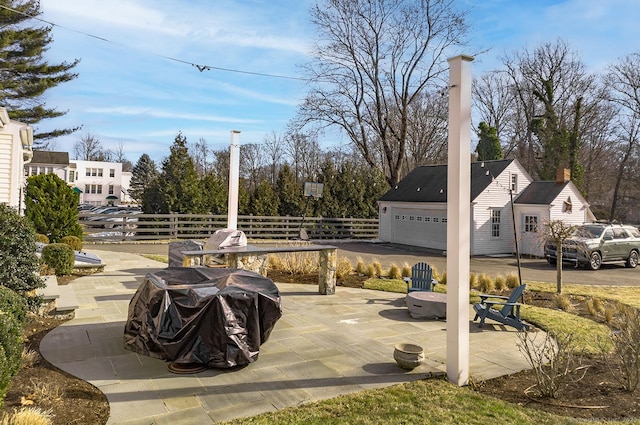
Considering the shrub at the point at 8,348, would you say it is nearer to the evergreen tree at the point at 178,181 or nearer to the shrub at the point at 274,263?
the shrub at the point at 274,263

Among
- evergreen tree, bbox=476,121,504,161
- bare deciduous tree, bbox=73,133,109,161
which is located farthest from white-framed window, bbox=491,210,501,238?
bare deciduous tree, bbox=73,133,109,161

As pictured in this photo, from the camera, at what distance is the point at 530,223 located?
1800 cm

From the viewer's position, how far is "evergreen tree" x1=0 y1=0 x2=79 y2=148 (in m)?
18.9

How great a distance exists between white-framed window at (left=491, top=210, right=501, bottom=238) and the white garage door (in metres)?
2.13

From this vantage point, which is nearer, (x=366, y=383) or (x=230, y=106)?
(x=366, y=383)

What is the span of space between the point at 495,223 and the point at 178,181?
15.0 meters

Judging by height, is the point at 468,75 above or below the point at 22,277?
above

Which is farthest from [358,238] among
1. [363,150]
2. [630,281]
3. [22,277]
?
[22,277]

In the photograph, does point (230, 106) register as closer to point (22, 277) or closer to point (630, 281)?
point (22, 277)

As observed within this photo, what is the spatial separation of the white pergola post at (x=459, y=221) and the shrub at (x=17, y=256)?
5604 millimetres

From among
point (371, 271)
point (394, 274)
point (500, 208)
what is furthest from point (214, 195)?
point (500, 208)

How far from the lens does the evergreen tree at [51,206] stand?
12570mm

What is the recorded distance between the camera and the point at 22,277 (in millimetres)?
5672

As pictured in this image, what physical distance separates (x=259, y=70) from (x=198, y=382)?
23.8 feet
